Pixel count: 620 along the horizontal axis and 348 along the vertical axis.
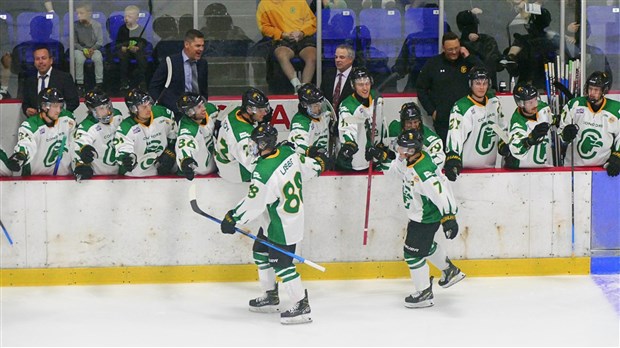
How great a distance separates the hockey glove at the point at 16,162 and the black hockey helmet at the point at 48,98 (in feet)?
1.13

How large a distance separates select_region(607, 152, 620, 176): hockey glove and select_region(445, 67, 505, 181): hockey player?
0.75 meters

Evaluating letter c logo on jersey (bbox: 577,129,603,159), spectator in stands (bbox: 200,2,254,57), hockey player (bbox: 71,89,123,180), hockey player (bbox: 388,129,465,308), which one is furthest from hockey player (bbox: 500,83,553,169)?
hockey player (bbox: 71,89,123,180)

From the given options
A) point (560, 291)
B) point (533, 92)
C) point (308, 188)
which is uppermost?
point (533, 92)

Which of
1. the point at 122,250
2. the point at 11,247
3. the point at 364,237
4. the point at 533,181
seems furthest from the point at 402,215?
the point at 11,247

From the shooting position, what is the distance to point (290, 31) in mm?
10336

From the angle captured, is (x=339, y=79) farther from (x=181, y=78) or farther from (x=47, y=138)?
(x=47, y=138)

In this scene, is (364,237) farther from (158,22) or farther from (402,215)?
(158,22)

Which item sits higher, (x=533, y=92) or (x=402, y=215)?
(x=533, y=92)

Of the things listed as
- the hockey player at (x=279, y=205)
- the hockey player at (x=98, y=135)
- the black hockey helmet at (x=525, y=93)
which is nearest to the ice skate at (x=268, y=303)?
the hockey player at (x=279, y=205)

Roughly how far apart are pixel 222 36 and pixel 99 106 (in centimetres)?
146

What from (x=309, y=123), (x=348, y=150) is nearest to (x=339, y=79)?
(x=309, y=123)

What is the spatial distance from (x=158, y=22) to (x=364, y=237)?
2.43 metres

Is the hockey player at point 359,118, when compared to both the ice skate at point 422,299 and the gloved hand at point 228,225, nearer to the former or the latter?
the ice skate at point 422,299

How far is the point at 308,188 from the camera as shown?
9.07 m
